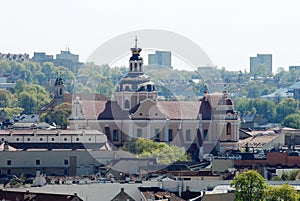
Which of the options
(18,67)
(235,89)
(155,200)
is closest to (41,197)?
(155,200)

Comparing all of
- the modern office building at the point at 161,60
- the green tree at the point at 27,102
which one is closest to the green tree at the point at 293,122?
the green tree at the point at 27,102

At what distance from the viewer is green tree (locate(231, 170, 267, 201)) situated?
4841cm

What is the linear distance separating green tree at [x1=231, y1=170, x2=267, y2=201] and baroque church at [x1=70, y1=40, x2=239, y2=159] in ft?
112

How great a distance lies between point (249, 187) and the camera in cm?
4922

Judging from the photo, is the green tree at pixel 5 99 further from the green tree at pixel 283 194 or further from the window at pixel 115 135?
the green tree at pixel 283 194

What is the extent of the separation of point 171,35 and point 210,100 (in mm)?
3966

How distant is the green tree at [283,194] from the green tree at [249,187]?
27 centimetres

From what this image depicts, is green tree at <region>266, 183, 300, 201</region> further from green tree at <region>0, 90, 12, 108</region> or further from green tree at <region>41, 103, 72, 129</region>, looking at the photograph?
green tree at <region>0, 90, 12, 108</region>

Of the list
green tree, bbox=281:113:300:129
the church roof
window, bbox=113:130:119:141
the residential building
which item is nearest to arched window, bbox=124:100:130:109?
the church roof

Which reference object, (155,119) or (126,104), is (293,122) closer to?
(126,104)

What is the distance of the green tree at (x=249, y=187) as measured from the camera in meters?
48.4

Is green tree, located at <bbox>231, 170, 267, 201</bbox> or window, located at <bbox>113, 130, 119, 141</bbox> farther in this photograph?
window, located at <bbox>113, 130, 119, 141</bbox>

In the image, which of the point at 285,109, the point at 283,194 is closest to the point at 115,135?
the point at 283,194

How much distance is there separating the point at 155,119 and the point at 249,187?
37.8 m
